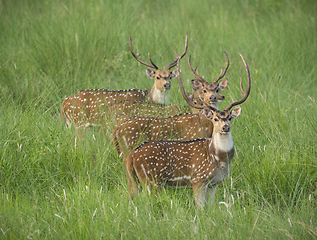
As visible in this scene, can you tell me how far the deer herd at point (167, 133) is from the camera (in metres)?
4.28

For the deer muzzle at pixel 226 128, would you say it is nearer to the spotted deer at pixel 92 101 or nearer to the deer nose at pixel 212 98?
the deer nose at pixel 212 98

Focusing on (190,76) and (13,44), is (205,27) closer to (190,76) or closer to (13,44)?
(190,76)

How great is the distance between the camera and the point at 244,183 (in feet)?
14.7

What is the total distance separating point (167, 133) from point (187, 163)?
0.86 meters

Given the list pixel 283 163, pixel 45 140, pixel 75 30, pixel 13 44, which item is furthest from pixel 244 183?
pixel 13 44

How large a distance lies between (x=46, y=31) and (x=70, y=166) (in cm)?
402

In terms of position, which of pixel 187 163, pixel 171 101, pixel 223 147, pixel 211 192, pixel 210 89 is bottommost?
pixel 211 192

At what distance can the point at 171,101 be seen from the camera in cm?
669

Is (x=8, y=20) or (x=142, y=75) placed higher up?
(x=8, y=20)

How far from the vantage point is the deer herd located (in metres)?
4.28

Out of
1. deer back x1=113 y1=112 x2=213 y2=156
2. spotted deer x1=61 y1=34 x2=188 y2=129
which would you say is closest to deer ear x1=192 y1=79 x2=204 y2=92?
spotted deer x1=61 y1=34 x2=188 y2=129

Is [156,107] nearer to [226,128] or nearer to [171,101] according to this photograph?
[171,101]

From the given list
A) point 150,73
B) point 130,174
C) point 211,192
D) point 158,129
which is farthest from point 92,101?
point 211,192

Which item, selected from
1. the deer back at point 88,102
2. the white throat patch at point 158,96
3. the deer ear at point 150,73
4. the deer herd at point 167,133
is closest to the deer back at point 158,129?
the deer herd at point 167,133
